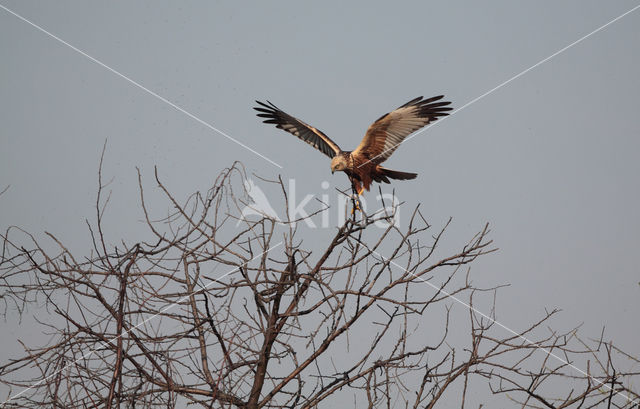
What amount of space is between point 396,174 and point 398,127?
39 centimetres

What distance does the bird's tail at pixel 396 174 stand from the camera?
17.3 feet

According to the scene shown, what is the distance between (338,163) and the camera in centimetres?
499

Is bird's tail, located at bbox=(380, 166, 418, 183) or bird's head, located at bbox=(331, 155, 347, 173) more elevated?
bird's tail, located at bbox=(380, 166, 418, 183)

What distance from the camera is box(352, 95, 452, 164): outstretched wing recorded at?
16.7 feet

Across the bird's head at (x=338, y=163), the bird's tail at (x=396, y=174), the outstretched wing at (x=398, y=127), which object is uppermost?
the outstretched wing at (x=398, y=127)

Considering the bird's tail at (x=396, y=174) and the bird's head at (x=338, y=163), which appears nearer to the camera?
the bird's head at (x=338, y=163)

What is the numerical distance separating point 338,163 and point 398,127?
1.88 feet

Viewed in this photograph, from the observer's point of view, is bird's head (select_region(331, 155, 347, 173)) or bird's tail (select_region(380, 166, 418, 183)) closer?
bird's head (select_region(331, 155, 347, 173))

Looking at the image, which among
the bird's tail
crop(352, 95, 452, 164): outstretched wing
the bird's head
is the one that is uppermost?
crop(352, 95, 452, 164): outstretched wing

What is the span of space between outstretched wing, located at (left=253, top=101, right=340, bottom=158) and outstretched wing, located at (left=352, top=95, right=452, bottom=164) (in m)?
0.27

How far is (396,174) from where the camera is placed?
5285 millimetres

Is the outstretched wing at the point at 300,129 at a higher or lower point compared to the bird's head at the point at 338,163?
higher

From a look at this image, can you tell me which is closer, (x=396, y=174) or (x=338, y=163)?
(x=338, y=163)

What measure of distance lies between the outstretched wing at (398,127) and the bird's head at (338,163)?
6.2 inches
